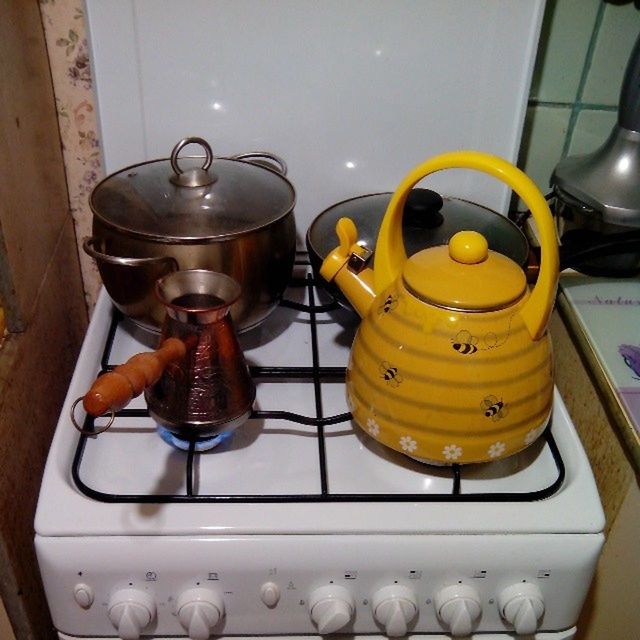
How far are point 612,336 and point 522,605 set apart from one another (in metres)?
0.34

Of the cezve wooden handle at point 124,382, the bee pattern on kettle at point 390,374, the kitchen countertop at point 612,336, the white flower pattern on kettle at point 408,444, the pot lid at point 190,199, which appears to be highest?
the pot lid at point 190,199

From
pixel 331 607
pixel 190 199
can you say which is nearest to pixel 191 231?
pixel 190 199

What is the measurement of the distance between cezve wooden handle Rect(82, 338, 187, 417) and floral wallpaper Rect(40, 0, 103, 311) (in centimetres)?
46

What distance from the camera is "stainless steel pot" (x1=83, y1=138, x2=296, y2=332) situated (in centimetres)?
70

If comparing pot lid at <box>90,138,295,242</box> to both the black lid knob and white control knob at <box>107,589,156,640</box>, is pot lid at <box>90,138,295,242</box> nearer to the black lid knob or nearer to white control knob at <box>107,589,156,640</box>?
the black lid knob

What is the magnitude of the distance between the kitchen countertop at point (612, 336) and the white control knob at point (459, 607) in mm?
211

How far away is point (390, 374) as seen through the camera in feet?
2.02

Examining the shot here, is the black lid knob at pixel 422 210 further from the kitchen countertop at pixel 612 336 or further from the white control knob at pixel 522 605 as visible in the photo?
the white control knob at pixel 522 605

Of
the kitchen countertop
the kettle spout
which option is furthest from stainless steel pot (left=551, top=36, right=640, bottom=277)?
the kettle spout

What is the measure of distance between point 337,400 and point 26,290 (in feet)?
1.17

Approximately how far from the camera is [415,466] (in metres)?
0.69

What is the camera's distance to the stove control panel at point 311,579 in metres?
0.60

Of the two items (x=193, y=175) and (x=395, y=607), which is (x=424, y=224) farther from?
(x=395, y=607)

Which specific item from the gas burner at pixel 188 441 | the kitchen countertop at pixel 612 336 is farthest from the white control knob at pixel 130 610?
→ the kitchen countertop at pixel 612 336
